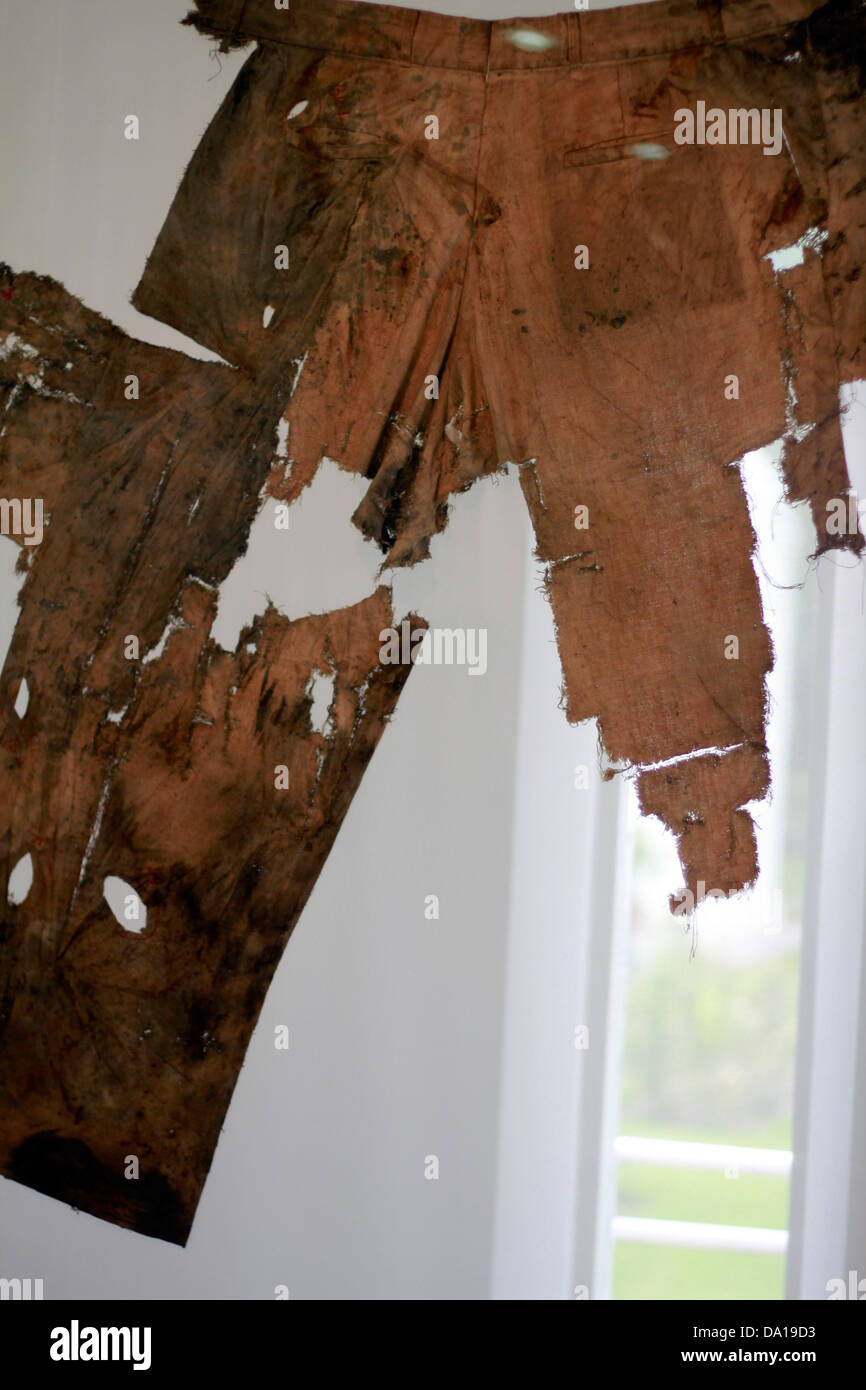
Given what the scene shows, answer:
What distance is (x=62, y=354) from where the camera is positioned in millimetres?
1535

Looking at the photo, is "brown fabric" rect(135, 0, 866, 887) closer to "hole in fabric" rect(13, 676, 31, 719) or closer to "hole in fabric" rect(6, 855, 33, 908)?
"hole in fabric" rect(13, 676, 31, 719)

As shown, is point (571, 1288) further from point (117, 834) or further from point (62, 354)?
point (62, 354)

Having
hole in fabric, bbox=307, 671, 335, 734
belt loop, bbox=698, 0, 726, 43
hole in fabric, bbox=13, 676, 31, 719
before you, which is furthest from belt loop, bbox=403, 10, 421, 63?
hole in fabric, bbox=13, 676, 31, 719

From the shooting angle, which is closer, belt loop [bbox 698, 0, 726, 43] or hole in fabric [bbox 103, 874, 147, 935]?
belt loop [bbox 698, 0, 726, 43]

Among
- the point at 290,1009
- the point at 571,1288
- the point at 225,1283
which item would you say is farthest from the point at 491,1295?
the point at 290,1009

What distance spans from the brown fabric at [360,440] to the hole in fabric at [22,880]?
0.01 m

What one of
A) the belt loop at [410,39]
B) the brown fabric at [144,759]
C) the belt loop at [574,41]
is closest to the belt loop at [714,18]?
the belt loop at [574,41]

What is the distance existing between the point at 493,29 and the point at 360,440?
0.58 meters

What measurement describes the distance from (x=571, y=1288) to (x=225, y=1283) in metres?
0.50

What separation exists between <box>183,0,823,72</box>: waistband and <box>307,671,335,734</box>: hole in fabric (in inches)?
33.6

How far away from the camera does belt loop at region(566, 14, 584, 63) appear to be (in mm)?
1393

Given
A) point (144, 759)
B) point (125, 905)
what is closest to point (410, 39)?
point (144, 759)

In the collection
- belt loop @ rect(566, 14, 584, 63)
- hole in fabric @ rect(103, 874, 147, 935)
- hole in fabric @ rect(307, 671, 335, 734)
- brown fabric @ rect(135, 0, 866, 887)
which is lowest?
hole in fabric @ rect(103, 874, 147, 935)

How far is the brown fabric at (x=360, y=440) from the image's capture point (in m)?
1.37
